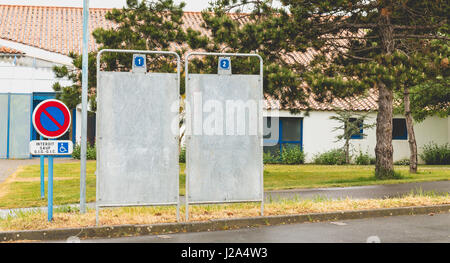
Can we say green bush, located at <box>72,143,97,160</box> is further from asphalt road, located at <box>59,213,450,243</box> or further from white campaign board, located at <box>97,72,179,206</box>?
asphalt road, located at <box>59,213,450,243</box>

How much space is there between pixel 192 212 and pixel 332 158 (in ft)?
63.9

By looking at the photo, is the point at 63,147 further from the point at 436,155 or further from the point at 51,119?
the point at 436,155

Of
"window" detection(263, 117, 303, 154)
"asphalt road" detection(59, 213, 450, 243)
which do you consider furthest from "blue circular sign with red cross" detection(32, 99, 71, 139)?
"window" detection(263, 117, 303, 154)

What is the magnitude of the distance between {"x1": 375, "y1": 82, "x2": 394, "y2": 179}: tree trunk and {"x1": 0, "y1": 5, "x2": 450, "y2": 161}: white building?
8919 mm

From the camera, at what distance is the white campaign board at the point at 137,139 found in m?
8.50

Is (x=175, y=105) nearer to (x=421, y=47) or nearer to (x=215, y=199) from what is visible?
(x=215, y=199)

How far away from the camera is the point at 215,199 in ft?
29.3

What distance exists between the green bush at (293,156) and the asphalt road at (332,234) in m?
18.9

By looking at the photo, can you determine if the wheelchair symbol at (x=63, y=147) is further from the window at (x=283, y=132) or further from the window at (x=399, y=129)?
the window at (x=399, y=129)

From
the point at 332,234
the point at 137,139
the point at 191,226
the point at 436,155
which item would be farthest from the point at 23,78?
the point at 332,234

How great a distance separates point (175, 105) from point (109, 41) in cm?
753

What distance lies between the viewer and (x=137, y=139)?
340 inches

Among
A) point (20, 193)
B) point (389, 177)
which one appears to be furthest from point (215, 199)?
point (389, 177)

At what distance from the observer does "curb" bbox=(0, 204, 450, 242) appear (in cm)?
792
